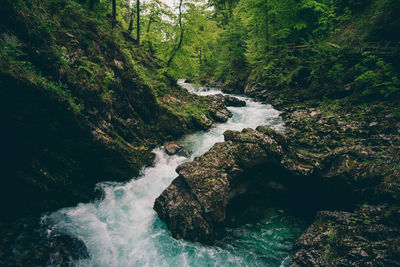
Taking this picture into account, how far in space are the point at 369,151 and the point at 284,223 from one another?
5.20 m

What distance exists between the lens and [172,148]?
11.2m

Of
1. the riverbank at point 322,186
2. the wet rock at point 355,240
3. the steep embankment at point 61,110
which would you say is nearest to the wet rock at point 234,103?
the riverbank at point 322,186

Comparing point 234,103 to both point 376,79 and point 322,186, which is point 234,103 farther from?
point 322,186

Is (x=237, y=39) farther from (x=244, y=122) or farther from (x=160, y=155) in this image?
(x=160, y=155)

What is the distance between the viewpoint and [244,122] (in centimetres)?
1622

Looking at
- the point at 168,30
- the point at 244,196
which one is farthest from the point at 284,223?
the point at 168,30

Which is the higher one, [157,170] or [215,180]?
[215,180]

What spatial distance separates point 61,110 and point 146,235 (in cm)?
576

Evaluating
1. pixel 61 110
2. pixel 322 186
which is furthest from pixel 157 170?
pixel 322 186

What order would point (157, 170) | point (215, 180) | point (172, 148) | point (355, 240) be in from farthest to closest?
point (172, 148)
point (157, 170)
point (215, 180)
point (355, 240)

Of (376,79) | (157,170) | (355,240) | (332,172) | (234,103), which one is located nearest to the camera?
(355,240)

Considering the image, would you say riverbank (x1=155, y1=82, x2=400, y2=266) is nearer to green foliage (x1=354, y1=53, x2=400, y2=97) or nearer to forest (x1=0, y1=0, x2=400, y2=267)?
forest (x1=0, y1=0, x2=400, y2=267)

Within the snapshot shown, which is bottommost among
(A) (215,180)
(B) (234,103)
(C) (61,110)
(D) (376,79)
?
(A) (215,180)

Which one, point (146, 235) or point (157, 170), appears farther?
point (157, 170)
